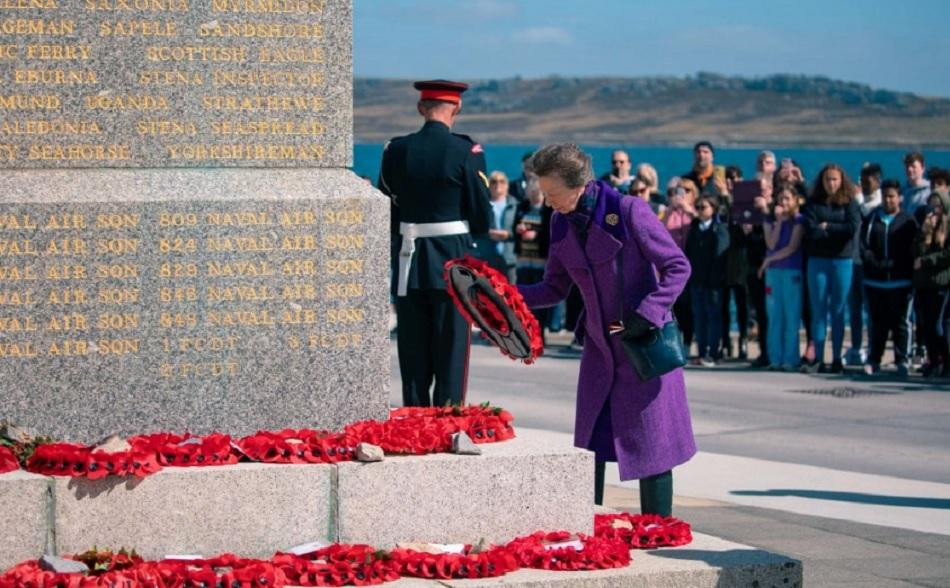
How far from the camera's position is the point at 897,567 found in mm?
8617

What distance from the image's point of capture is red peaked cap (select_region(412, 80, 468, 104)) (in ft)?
35.5

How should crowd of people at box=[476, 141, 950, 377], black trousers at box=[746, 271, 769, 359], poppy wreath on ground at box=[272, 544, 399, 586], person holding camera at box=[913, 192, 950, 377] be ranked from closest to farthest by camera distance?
1. poppy wreath on ground at box=[272, 544, 399, 586]
2. person holding camera at box=[913, 192, 950, 377]
3. crowd of people at box=[476, 141, 950, 377]
4. black trousers at box=[746, 271, 769, 359]

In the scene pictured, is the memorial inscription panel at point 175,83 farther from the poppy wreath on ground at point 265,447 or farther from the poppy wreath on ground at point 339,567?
the poppy wreath on ground at point 339,567

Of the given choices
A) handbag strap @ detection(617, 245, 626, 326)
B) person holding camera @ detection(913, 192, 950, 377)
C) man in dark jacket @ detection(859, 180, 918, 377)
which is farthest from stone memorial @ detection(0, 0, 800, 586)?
man in dark jacket @ detection(859, 180, 918, 377)

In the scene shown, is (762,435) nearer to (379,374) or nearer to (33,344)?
(379,374)

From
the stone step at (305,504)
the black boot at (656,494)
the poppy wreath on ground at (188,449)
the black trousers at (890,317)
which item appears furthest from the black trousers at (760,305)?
the poppy wreath on ground at (188,449)

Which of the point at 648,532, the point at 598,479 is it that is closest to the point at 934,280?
the point at 598,479

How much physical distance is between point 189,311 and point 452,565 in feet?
5.43

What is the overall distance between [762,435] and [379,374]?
21.7ft

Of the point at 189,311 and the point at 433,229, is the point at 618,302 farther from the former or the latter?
the point at 433,229

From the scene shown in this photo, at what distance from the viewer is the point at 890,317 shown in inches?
712

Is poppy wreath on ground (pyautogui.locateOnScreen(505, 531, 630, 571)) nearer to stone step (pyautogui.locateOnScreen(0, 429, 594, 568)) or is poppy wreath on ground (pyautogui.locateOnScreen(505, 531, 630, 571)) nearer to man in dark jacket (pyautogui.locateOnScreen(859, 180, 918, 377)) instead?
stone step (pyautogui.locateOnScreen(0, 429, 594, 568))

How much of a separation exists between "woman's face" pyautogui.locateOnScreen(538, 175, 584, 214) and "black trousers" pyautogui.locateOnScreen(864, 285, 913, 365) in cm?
1054

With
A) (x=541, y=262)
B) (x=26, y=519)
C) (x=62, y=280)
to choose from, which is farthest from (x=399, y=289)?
(x=541, y=262)
